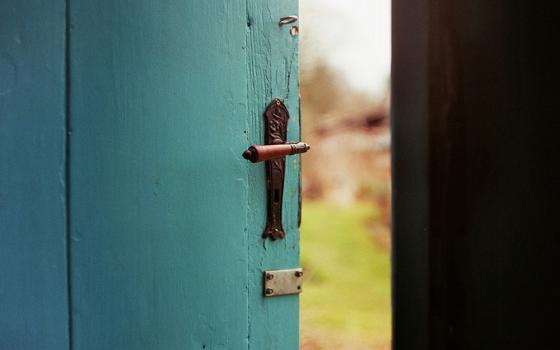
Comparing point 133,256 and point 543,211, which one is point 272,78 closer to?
point 133,256

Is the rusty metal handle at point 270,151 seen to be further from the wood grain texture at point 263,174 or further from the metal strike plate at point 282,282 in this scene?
the metal strike plate at point 282,282

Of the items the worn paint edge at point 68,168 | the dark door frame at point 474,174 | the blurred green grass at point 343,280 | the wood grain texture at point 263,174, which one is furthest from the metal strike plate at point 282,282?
the blurred green grass at point 343,280

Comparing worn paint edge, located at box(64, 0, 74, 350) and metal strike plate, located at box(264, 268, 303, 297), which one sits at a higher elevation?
worn paint edge, located at box(64, 0, 74, 350)

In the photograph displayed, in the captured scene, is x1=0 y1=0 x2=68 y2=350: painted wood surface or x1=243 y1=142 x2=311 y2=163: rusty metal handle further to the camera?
x1=243 y1=142 x2=311 y2=163: rusty metal handle

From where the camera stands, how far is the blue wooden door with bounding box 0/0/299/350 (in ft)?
2.42

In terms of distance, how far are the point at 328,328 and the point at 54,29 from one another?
7.24ft

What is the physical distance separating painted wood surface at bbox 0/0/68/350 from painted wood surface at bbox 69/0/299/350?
22mm

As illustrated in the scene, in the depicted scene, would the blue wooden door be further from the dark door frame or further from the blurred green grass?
the blurred green grass

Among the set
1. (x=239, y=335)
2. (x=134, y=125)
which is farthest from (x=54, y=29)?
(x=239, y=335)

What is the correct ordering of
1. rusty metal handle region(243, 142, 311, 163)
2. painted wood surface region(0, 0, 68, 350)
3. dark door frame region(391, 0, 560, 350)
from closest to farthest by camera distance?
dark door frame region(391, 0, 560, 350) < painted wood surface region(0, 0, 68, 350) < rusty metal handle region(243, 142, 311, 163)

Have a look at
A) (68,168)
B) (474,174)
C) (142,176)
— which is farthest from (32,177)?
(474,174)

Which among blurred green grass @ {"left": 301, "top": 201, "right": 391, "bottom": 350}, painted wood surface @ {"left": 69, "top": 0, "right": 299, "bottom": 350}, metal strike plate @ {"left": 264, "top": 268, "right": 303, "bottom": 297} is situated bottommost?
blurred green grass @ {"left": 301, "top": 201, "right": 391, "bottom": 350}

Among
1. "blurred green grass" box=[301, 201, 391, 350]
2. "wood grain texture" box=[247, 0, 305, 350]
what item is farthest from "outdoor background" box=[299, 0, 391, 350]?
"wood grain texture" box=[247, 0, 305, 350]

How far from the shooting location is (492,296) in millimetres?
433
